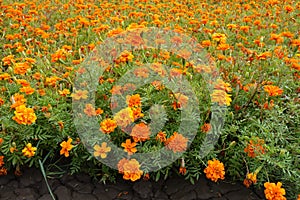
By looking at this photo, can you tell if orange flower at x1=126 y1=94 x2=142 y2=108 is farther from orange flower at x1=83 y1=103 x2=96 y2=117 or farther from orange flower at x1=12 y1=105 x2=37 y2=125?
orange flower at x1=12 y1=105 x2=37 y2=125

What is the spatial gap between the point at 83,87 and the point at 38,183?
825mm

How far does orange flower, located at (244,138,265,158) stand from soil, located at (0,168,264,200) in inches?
14.0

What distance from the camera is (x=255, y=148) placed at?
93.0 inches

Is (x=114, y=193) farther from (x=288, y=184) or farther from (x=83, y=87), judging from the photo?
(x=288, y=184)

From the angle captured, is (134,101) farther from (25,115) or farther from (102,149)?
(25,115)

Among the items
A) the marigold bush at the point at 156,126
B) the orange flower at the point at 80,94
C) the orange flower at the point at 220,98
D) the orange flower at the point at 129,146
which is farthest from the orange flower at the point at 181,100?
the orange flower at the point at 80,94

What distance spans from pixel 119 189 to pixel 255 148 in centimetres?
105

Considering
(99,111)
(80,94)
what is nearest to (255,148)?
(99,111)

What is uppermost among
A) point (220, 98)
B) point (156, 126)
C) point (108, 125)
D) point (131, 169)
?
point (220, 98)

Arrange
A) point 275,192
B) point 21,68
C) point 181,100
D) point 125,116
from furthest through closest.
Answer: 1. point 21,68
2. point 181,100
3. point 125,116
4. point 275,192

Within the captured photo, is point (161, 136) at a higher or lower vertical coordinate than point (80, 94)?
lower

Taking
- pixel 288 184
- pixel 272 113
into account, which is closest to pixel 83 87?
pixel 272 113

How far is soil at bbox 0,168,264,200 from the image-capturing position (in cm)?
255

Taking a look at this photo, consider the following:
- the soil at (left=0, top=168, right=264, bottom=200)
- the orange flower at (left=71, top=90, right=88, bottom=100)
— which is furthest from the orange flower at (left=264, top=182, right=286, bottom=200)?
the orange flower at (left=71, top=90, right=88, bottom=100)
